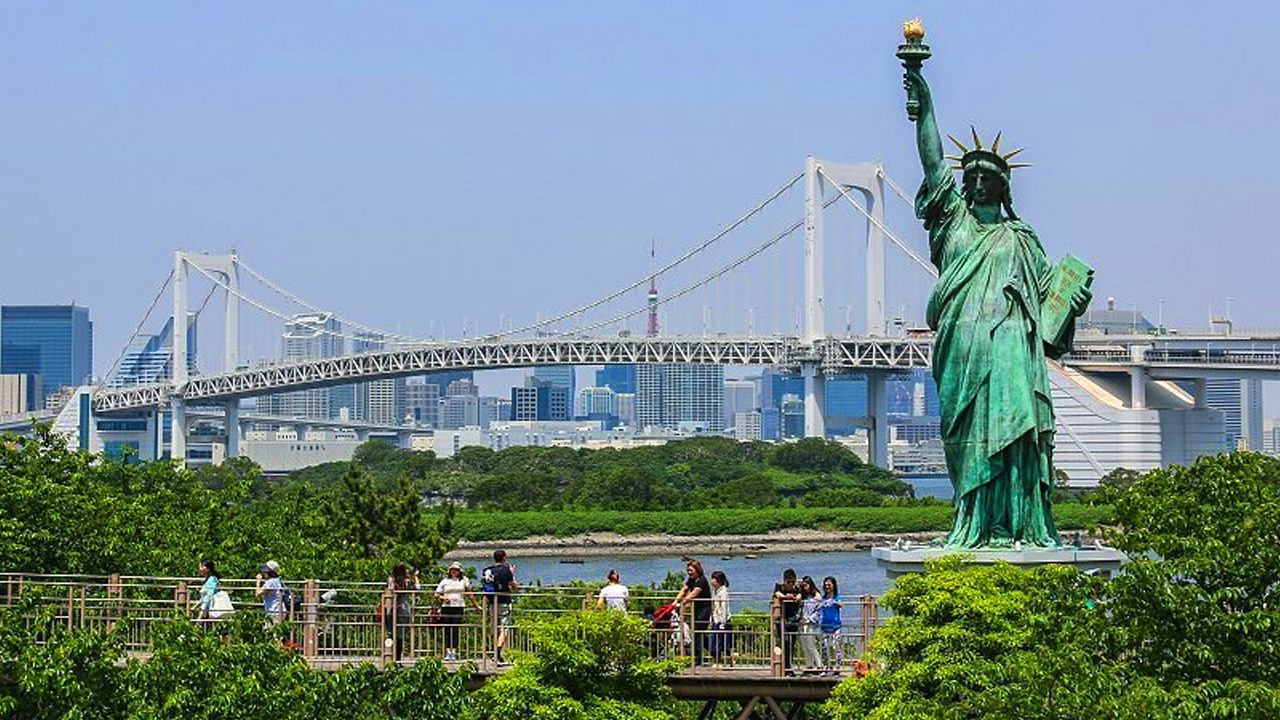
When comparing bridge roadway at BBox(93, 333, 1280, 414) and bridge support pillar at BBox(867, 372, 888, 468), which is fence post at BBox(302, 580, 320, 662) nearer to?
bridge roadway at BBox(93, 333, 1280, 414)

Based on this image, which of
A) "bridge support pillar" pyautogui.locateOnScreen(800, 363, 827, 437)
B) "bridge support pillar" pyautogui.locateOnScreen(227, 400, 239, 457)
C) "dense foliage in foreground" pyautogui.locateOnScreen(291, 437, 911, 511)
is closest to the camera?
"dense foliage in foreground" pyautogui.locateOnScreen(291, 437, 911, 511)

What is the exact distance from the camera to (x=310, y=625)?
15.9 meters

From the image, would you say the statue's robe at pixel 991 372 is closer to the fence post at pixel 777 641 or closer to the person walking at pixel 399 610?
the fence post at pixel 777 641

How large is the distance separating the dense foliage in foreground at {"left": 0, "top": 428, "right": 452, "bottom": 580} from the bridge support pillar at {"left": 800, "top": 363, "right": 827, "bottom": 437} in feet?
201

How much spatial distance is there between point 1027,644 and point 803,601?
7.27ft

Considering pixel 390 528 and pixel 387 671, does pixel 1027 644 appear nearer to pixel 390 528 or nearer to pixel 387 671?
pixel 387 671

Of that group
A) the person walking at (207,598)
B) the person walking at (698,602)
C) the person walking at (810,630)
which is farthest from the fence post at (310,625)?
the person walking at (810,630)

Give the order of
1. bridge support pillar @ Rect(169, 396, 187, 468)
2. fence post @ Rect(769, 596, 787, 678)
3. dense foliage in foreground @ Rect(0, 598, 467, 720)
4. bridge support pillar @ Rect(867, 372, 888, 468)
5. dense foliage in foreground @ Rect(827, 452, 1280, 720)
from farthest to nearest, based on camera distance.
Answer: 1. bridge support pillar @ Rect(169, 396, 187, 468)
2. bridge support pillar @ Rect(867, 372, 888, 468)
3. fence post @ Rect(769, 596, 787, 678)
4. dense foliage in foreground @ Rect(0, 598, 467, 720)
5. dense foliage in foreground @ Rect(827, 452, 1280, 720)

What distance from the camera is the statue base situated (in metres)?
15.6

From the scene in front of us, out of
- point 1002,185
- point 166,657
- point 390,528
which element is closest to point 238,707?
point 166,657

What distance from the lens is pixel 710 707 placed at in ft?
56.3

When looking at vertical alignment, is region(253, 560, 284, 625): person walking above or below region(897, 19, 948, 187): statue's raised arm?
below

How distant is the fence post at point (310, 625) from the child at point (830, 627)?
3.34 m

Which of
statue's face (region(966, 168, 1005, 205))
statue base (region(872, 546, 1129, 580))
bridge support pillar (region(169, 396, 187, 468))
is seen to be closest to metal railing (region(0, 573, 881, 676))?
statue base (region(872, 546, 1129, 580))
